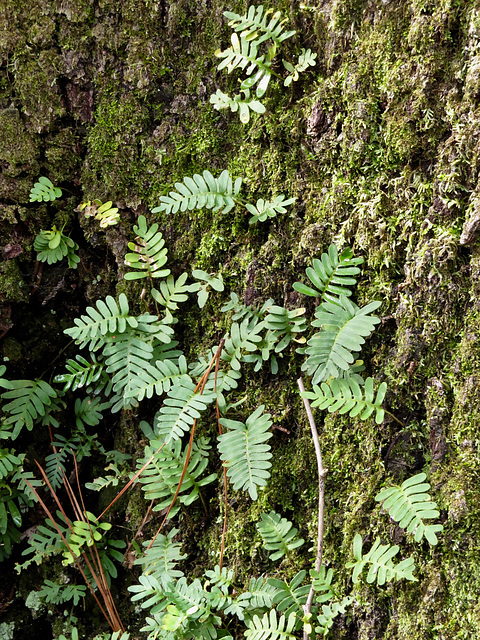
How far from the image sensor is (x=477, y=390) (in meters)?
1.52

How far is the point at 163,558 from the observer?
6.40 ft

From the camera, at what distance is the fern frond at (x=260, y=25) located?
188 centimetres

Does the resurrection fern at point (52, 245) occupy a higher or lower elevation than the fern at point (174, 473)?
higher

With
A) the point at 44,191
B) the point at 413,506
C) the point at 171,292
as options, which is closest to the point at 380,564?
the point at 413,506

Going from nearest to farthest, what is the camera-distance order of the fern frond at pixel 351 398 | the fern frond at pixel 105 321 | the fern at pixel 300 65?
the fern frond at pixel 351 398 → the fern at pixel 300 65 → the fern frond at pixel 105 321

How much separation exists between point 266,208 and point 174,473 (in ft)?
3.33

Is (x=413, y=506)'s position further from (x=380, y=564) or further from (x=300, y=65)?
(x=300, y=65)

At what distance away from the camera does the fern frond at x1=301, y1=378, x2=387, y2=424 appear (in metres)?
1.60

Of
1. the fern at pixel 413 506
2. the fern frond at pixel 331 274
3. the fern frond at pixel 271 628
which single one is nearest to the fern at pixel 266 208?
the fern frond at pixel 331 274

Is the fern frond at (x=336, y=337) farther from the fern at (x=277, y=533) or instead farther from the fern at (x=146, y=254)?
the fern at (x=146, y=254)

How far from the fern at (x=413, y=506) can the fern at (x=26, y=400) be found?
1.39 metres

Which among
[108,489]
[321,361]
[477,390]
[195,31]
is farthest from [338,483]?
[195,31]

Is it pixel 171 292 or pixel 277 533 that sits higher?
pixel 171 292

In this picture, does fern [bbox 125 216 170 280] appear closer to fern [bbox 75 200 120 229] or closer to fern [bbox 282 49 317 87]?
fern [bbox 75 200 120 229]
